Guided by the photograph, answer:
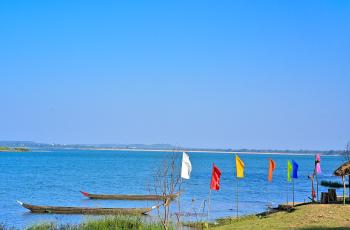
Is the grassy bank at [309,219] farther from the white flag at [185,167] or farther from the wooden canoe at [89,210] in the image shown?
the wooden canoe at [89,210]

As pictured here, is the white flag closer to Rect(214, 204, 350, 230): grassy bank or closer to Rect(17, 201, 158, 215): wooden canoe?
Rect(214, 204, 350, 230): grassy bank

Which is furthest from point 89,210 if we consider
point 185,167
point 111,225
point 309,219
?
point 185,167

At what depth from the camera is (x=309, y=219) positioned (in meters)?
23.6

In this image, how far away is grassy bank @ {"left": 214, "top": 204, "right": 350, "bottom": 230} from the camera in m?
22.5

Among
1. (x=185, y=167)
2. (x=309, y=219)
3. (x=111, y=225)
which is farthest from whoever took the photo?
(x=309, y=219)

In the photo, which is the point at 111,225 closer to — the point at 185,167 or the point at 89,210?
the point at 185,167

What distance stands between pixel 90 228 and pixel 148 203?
2342 cm

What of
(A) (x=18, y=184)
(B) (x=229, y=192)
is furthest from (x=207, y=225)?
(A) (x=18, y=184)

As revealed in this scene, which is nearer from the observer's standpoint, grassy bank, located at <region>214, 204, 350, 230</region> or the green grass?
the green grass

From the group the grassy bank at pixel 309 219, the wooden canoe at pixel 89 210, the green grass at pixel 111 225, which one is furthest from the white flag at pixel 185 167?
the wooden canoe at pixel 89 210

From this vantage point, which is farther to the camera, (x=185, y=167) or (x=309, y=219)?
(x=309, y=219)

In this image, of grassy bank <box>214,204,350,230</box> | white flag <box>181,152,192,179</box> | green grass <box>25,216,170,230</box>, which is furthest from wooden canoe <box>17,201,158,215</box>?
white flag <box>181,152,192,179</box>

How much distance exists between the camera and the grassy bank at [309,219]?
2252 centimetres

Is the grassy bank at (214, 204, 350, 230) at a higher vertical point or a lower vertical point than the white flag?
lower
